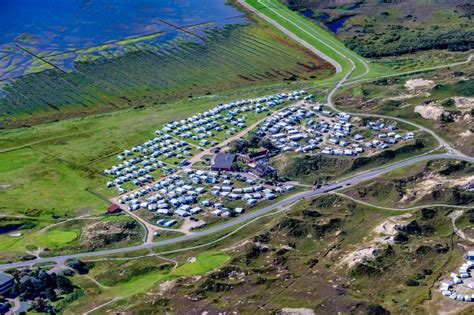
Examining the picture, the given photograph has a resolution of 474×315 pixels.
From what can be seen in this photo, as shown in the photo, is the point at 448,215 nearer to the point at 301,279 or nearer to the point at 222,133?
the point at 301,279

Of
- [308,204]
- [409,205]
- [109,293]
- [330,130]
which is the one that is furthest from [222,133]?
[109,293]

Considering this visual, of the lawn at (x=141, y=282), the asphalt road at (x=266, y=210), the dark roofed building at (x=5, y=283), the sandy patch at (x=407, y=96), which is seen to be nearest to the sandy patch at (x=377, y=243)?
the asphalt road at (x=266, y=210)

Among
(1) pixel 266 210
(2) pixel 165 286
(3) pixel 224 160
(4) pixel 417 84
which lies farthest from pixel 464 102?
(2) pixel 165 286

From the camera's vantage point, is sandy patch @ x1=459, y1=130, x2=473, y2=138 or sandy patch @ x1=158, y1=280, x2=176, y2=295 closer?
sandy patch @ x1=158, y1=280, x2=176, y2=295

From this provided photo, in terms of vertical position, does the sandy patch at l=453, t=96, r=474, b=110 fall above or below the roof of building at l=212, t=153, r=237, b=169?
above

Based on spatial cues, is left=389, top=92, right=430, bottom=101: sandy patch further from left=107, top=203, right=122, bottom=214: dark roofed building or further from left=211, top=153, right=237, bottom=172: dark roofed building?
left=107, top=203, right=122, bottom=214: dark roofed building

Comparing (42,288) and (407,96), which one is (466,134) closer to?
(407,96)

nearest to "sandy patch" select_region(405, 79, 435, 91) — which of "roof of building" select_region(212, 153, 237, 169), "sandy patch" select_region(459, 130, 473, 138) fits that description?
"sandy patch" select_region(459, 130, 473, 138)
